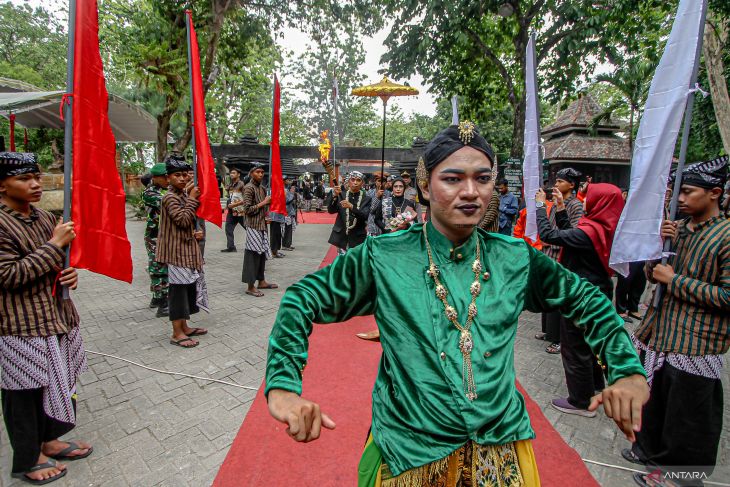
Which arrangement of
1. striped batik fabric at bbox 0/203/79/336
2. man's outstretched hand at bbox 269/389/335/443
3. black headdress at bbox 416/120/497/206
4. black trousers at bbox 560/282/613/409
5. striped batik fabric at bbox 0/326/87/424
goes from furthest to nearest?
1. black trousers at bbox 560/282/613/409
2. striped batik fabric at bbox 0/326/87/424
3. striped batik fabric at bbox 0/203/79/336
4. black headdress at bbox 416/120/497/206
5. man's outstretched hand at bbox 269/389/335/443

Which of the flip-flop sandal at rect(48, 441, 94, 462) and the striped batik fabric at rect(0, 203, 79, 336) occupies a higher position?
the striped batik fabric at rect(0, 203, 79, 336)

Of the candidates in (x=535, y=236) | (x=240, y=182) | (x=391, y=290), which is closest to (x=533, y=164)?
(x=535, y=236)

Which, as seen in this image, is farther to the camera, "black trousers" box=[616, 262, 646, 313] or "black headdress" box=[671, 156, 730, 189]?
"black trousers" box=[616, 262, 646, 313]

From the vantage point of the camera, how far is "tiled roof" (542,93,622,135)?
20891 millimetres

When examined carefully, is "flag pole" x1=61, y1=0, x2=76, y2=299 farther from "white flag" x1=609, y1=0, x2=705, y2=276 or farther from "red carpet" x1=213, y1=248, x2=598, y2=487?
"white flag" x1=609, y1=0, x2=705, y2=276

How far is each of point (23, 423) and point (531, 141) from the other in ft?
13.7

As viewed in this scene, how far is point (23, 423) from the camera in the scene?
2449 mm

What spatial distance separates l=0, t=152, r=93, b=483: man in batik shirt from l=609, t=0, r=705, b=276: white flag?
3.50 m

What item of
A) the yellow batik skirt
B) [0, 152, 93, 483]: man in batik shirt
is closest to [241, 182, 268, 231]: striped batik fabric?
[0, 152, 93, 483]: man in batik shirt

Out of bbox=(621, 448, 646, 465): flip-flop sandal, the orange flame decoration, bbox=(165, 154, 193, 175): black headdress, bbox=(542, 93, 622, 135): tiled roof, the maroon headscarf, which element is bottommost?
bbox=(621, 448, 646, 465): flip-flop sandal

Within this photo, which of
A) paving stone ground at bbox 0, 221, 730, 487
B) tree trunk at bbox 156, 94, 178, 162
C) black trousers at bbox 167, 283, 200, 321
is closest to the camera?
paving stone ground at bbox 0, 221, 730, 487

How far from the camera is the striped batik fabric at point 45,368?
7.83 ft

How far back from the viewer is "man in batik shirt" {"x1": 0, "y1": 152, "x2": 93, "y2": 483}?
2.34 metres

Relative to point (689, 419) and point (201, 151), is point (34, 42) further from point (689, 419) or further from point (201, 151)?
point (689, 419)
